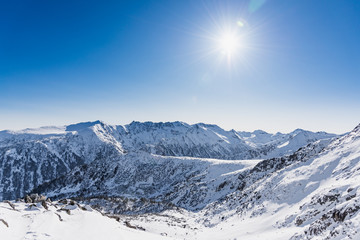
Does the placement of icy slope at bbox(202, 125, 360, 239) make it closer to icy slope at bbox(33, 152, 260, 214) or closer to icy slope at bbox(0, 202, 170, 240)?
icy slope at bbox(0, 202, 170, 240)

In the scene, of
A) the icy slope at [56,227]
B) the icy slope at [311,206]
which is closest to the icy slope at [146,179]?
the icy slope at [311,206]

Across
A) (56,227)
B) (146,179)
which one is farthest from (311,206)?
(146,179)

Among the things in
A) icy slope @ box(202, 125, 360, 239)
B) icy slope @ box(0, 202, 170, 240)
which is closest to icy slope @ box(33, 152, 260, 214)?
icy slope @ box(202, 125, 360, 239)

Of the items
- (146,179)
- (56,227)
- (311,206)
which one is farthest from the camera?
(146,179)

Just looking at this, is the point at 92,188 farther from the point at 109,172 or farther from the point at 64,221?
the point at 64,221

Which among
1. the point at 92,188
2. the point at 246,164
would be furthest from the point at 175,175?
the point at 92,188

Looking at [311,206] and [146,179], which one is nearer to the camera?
[311,206]

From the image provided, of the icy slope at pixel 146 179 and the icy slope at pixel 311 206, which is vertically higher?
the icy slope at pixel 311 206

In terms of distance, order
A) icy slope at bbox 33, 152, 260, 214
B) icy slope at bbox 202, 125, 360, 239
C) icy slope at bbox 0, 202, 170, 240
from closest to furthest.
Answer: icy slope at bbox 202, 125, 360, 239 → icy slope at bbox 0, 202, 170, 240 → icy slope at bbox 33, 152, 260, 214

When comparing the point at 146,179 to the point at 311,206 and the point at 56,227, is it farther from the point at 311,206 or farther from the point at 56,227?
the point at 311,206

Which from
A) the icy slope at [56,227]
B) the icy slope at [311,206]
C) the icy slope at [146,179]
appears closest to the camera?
the icy slope at [311,206]

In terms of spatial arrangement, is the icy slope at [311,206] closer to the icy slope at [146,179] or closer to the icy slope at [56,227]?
the icy slope at [56,227]
